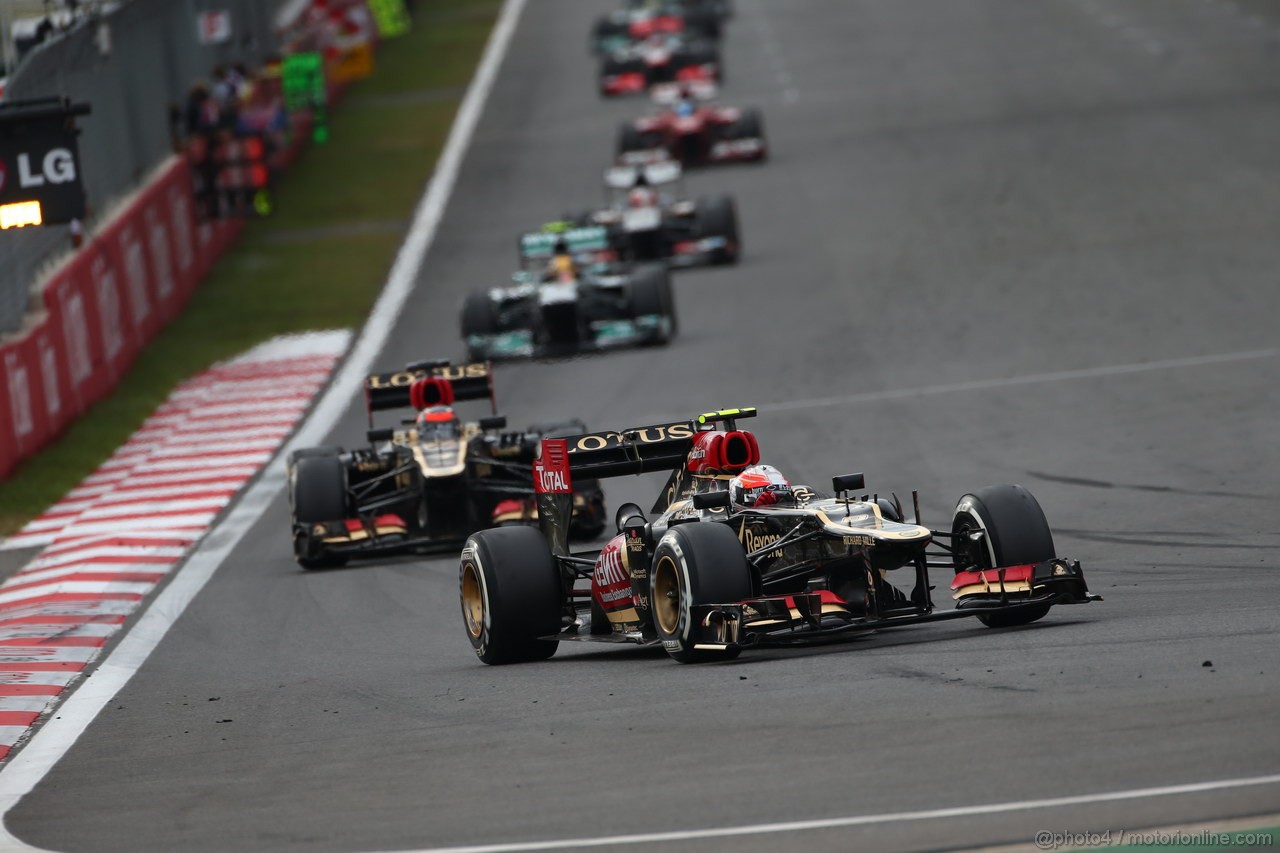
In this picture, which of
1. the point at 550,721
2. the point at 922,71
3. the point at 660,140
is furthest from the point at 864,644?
the point at 922,71

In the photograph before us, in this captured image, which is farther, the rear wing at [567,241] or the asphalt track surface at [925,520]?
the rear wing at [567,241]

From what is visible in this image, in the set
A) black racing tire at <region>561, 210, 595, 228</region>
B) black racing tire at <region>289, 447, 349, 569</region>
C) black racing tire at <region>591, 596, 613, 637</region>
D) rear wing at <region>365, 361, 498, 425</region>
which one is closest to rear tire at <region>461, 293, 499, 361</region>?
black racing tire at <region>561, 210, 595, 228</region>

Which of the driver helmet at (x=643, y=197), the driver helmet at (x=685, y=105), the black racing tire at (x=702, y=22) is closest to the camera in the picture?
the driver helmet at (x=643, y=197)

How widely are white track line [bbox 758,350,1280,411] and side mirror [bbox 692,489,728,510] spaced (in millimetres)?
11241

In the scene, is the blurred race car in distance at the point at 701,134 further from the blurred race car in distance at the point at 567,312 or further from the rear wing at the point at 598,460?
the rear wing at the point at 598,460

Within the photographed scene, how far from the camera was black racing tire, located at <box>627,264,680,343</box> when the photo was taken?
90.6 feet

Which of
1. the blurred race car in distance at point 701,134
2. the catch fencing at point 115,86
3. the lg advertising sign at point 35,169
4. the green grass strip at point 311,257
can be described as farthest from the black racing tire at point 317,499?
the blurred race car in distance at point 701,134

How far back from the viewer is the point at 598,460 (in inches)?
521

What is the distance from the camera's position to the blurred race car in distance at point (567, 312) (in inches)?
1085

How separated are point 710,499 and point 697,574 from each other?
0.82 metres

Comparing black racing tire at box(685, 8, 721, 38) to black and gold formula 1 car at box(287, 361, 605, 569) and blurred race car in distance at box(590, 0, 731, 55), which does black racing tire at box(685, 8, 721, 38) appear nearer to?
blurred race car in distance at box(590, 0, 731, 55)

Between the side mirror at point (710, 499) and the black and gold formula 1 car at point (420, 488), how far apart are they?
586 cm

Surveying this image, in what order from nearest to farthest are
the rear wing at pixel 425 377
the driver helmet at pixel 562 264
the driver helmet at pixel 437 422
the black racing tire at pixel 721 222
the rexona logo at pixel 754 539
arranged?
the rexona logo at pixel 754 539
the driver helmet at pixel 437 422
the rear wing at pixel 425 377
the driver helmet at pixel 562 264
the black racing tire at pixel 721 222

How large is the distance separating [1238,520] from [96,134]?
1958cm
